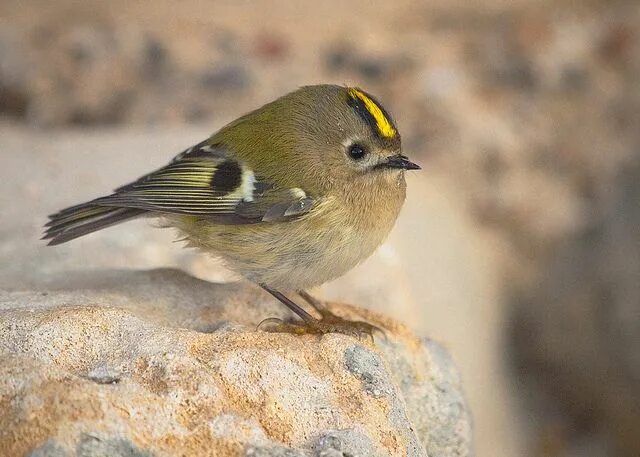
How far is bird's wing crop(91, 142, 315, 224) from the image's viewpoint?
3076 millimetres

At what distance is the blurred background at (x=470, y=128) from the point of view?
5.16 meters

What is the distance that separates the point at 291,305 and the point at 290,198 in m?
0.36

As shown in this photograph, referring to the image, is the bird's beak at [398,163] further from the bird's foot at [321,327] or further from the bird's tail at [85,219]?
the bird's tail at [85,219]

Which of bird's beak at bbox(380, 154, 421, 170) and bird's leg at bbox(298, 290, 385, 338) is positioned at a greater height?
bird's beak at bbox(380, 154, 421, 170)

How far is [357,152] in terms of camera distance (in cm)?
315

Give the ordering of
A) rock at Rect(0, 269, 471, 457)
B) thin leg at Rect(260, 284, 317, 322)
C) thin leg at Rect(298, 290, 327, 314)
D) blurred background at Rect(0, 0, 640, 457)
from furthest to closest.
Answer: blurred background at Rect(0, 0, 640, 457) < thin leg at Rect(298, 290, 327, 314) < thin leg at Rect(260, 284, 317, 322) < rock at Rect(0, 269, 471, 457)

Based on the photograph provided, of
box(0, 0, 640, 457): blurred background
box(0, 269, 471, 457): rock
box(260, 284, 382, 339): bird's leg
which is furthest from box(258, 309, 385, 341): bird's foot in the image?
box(0, 0, 640, 457): blurred background

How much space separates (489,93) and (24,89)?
309cm

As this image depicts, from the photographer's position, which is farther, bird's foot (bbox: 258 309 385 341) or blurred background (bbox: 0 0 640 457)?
blurred background (bbox: 0 0 640 457)

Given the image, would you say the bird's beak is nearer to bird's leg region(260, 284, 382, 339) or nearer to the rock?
bird's leg region(260, 284, 382, 339)

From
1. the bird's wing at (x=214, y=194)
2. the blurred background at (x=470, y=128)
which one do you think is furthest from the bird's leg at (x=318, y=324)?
the blurred background at (x=470, y=128)

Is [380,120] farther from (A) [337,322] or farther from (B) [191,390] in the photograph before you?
(B) [191,390]

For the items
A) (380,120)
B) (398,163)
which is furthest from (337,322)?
(380,120)

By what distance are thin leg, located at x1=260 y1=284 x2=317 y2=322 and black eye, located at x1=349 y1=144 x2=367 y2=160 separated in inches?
20.8
